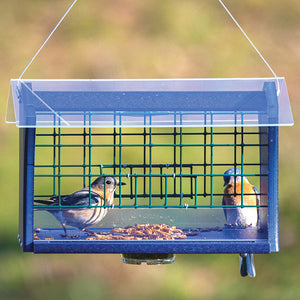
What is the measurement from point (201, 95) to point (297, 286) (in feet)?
14.5

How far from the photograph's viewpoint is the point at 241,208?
12.7ft

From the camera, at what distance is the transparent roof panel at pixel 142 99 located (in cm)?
359

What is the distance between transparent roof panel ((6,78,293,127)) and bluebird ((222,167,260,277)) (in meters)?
0.40

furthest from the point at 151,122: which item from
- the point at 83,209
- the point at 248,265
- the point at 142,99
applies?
the point at 248,265

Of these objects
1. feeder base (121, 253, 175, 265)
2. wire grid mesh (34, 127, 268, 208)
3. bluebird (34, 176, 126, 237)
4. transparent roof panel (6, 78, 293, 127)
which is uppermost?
transparent roof panel (6, 78, 293, 127)

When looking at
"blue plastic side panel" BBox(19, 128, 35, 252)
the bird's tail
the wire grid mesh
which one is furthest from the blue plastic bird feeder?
the bird's tail

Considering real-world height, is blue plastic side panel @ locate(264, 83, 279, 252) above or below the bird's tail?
above

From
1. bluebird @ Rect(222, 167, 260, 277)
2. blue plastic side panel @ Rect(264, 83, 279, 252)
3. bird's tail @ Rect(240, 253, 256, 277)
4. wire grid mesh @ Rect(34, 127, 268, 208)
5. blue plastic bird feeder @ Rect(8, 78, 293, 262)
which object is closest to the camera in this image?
blue plastic bird feeder @ Rect(8, 78, 293, 262)

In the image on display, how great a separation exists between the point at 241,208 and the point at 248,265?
1.20 ft

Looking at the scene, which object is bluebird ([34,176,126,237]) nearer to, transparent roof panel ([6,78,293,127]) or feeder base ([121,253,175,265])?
feeder base ([121,253,175,265])

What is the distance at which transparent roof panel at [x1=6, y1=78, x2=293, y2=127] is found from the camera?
3594mm

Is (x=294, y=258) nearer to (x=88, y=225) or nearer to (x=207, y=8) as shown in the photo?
(x=207, y=8)

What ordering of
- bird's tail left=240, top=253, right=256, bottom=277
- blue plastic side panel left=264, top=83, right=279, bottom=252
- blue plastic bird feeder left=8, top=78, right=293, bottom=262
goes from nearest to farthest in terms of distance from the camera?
blue plastic bird feeder left=8, top=78, right=293, bottom=262
blue plastic side panel left=264, top=83, right=279, bottom=252
bird's tail left=240, top=253, right=256, bottom=277

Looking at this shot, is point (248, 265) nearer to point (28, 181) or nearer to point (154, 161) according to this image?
point (28, 181)
